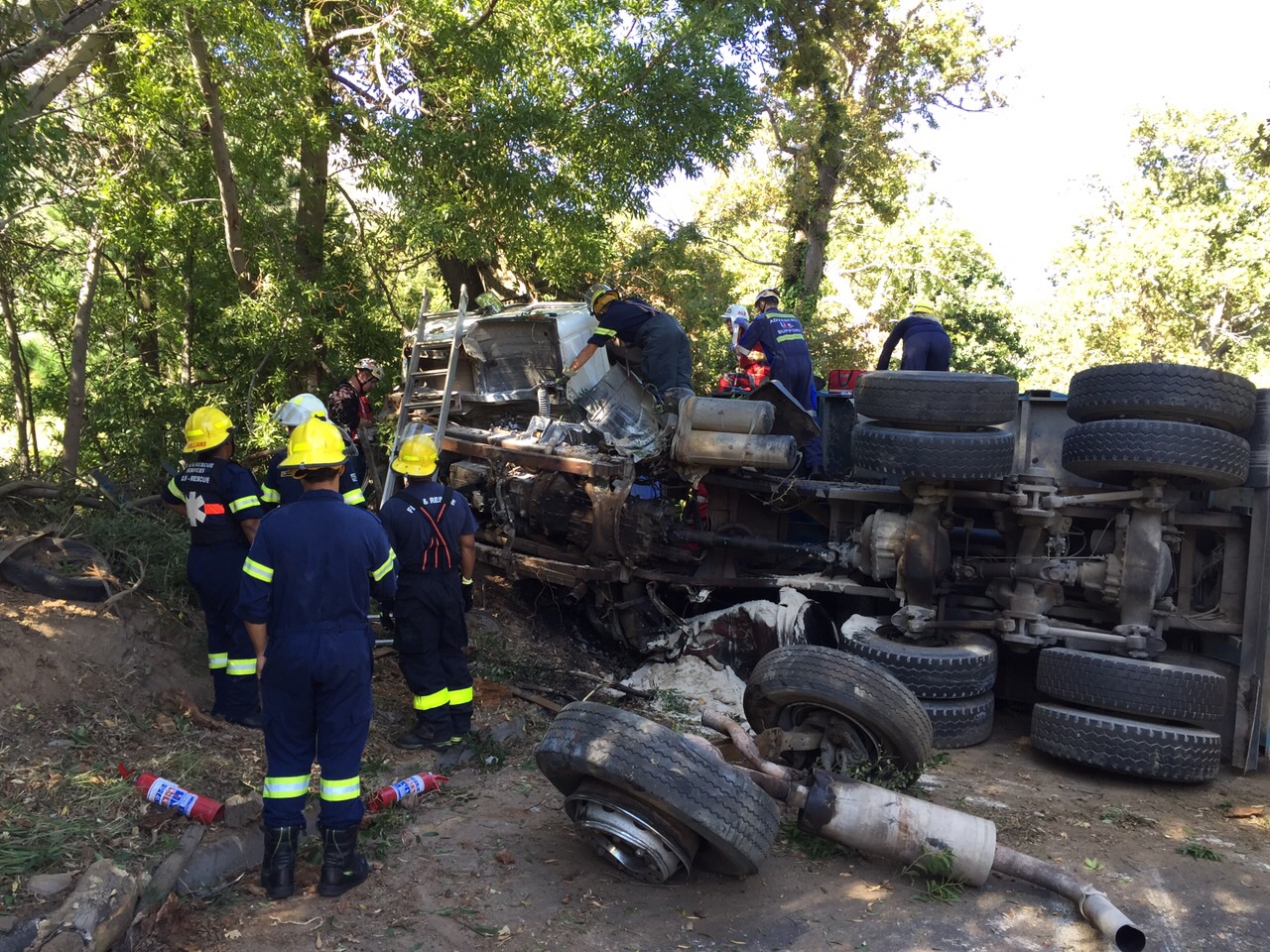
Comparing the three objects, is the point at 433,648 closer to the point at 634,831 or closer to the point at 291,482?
the point at 291,482

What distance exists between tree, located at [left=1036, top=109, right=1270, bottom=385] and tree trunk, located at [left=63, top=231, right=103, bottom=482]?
68.8ft

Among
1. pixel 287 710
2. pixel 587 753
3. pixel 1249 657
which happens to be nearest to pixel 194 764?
pixel 287 710

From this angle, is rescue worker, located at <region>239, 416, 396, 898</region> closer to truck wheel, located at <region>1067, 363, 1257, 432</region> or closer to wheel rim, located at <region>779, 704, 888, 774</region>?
wheel rim, located at <region>779, 704, 888, 774</region>

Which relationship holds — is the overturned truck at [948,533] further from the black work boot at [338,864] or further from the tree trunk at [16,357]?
the tree trunk at [16,357]

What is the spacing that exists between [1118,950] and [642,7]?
8061 millimetres

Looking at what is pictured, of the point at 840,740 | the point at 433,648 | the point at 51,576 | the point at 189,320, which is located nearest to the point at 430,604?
the point at 433,648

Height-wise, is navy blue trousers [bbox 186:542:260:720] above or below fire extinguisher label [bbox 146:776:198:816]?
above

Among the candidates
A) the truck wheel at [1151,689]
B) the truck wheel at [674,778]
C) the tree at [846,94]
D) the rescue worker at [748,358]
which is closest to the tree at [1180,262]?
the tree at [846,94]

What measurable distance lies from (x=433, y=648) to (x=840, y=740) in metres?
2.06

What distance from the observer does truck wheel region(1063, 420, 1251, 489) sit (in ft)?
16.1

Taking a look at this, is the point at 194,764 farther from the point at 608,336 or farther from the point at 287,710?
the point at 608,336

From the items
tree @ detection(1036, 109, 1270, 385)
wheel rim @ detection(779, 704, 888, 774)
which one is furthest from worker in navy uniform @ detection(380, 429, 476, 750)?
tree @ detection(1036, 109, 1270, 385)

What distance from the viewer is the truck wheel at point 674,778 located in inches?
123

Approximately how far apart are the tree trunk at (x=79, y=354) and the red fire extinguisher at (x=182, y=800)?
16.1ft
